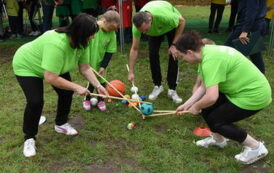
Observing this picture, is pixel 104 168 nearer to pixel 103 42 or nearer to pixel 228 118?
pixel 228 118

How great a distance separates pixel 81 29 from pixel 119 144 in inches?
58.5

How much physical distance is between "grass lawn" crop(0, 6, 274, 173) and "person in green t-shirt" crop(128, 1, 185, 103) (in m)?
0.43

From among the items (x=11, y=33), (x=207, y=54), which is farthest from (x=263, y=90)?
(x=11, y=33)

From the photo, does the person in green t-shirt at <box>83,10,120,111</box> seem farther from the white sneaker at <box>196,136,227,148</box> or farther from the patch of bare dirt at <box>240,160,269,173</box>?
the patch of bare dirt at <box>240,160,269,173</box>

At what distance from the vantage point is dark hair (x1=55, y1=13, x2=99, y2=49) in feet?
8.77

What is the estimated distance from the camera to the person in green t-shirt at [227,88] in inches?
→ 103

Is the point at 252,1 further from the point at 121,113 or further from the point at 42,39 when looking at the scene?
the point at 42,39

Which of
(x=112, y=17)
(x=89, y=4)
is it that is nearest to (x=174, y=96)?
(x=112, y=17)

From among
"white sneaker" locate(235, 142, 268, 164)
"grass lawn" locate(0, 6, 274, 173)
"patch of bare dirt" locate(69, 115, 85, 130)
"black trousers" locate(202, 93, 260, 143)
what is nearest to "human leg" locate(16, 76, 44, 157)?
"grass lawn" locate(0, 6, 274, 173)

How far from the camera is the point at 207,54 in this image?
264 cm

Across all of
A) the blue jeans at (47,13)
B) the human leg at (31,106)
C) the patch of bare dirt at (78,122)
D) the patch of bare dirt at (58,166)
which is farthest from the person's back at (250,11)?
the blue jeans at (47,13)

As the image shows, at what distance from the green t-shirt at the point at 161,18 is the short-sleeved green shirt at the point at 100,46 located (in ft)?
1.13

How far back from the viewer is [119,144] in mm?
3566

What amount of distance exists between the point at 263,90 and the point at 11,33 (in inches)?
311
